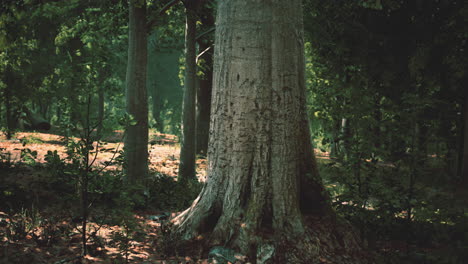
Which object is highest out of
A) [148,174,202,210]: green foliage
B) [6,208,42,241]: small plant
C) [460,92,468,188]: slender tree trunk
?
[460,92,468,188]: slender tree trunk

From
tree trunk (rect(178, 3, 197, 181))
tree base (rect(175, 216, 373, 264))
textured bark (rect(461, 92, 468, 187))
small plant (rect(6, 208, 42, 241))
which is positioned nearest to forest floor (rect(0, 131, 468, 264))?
small plant (rect(6, 208, 42, 241))

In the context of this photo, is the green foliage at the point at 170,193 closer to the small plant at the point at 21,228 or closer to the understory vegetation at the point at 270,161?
the understory vegetation at the point at 270,161

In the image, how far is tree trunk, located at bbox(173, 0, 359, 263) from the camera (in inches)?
137

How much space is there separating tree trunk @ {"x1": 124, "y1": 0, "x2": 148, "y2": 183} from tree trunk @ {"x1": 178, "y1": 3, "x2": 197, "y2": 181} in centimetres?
152

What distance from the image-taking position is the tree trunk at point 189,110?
8.09 meters

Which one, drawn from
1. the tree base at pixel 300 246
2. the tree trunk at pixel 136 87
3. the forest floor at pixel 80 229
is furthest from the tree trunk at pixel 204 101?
the tree base at pixel 300 246

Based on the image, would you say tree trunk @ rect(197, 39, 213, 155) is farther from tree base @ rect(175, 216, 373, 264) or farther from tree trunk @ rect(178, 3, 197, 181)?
tree base @ rect(175, 216, 373, 264)

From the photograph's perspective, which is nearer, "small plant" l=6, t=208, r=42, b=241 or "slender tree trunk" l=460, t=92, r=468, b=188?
"small plant" l=6, t=208, r=42, b=241

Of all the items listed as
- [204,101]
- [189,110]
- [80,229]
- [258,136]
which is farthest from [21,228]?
[204,101]

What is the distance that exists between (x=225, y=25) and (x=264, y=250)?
2490mm

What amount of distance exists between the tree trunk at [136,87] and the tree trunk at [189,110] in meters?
1.52

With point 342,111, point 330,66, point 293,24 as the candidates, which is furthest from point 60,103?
point 330,66

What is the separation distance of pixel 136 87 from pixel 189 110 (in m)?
1.81

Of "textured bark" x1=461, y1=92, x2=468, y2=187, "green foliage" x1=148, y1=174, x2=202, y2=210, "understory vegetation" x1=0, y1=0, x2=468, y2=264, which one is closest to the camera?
"understory vegetation" x1=0, y1=0, x2=468, y2=264
